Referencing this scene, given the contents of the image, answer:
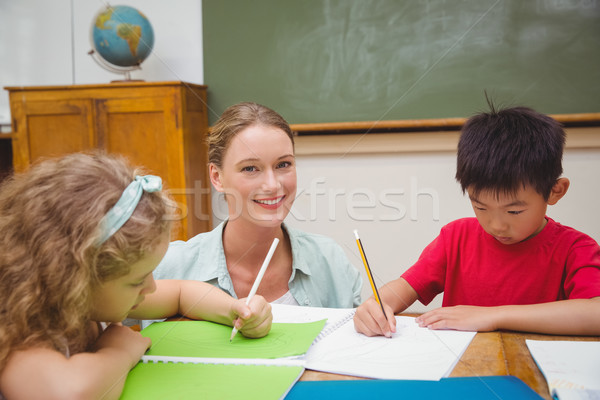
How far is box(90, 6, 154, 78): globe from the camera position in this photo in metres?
2.76

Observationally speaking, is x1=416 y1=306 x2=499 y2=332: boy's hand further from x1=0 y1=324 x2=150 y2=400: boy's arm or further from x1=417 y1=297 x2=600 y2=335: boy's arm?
x1=0 y1=324 x2=150 y2=400: boy's arm

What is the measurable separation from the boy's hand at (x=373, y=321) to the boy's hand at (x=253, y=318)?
0.17m

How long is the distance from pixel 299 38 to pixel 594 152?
5.43 ft

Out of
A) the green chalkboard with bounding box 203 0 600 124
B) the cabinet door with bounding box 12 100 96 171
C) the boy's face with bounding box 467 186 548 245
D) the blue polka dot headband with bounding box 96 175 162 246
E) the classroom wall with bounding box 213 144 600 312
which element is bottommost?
the classroom wall with bounding box 213 144 600 312

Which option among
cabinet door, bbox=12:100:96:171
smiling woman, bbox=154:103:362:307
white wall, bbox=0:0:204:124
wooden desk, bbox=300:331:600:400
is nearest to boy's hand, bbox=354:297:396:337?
wooden desk, bbox=300:331:600:400

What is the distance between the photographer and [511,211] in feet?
3.76

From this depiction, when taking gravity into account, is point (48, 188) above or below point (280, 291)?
above

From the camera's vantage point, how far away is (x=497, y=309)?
3.12ft

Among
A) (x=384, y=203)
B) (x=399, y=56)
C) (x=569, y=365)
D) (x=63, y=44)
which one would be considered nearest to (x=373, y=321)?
(x=569, y=365)

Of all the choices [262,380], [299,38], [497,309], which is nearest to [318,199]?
[299,38]

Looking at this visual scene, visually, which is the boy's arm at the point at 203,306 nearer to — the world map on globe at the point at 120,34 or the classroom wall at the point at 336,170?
the classroom wall at the point at 336,170

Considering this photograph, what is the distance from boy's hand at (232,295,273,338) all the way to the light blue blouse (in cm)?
46

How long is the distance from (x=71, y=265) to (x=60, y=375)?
14 cm

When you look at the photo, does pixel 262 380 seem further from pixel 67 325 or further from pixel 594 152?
pixel 594 152
